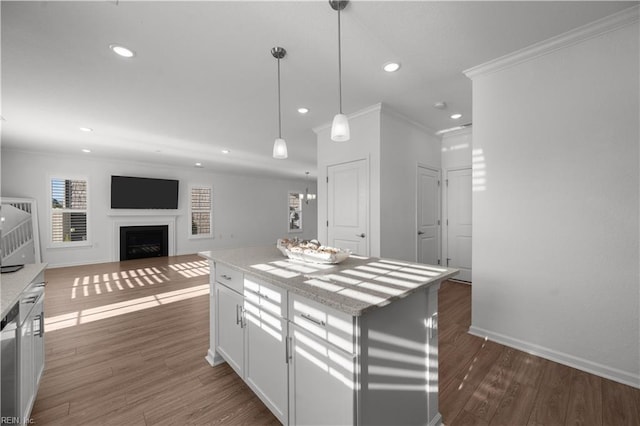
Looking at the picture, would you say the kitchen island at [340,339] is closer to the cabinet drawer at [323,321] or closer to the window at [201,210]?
the cabinet drawer at [323,321]

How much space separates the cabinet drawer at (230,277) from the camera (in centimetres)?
187

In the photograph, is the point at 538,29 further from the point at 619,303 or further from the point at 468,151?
the point at 468,151

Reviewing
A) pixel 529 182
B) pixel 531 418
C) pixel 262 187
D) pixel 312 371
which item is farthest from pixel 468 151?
pixel 262 187

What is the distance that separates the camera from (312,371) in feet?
4.29

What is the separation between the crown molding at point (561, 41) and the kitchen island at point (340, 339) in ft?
6.87

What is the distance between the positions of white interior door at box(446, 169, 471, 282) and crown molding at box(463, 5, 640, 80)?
2.30 metres

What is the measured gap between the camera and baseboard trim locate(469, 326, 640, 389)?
1931 mm

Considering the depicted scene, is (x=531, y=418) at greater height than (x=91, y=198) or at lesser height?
lesser

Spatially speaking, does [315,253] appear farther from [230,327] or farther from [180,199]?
[180,199]

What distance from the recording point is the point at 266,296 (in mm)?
1617

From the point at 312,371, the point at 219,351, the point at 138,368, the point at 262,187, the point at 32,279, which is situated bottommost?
the point at 138,368

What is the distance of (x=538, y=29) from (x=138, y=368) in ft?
13.7

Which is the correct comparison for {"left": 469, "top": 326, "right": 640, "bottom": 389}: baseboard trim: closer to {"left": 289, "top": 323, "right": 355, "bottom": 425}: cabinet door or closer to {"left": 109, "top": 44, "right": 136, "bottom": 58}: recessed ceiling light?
{"left": 289, "top": 323, "right": 355, "bottom": 425}: cabinet door

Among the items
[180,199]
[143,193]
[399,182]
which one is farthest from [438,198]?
[143,193]
